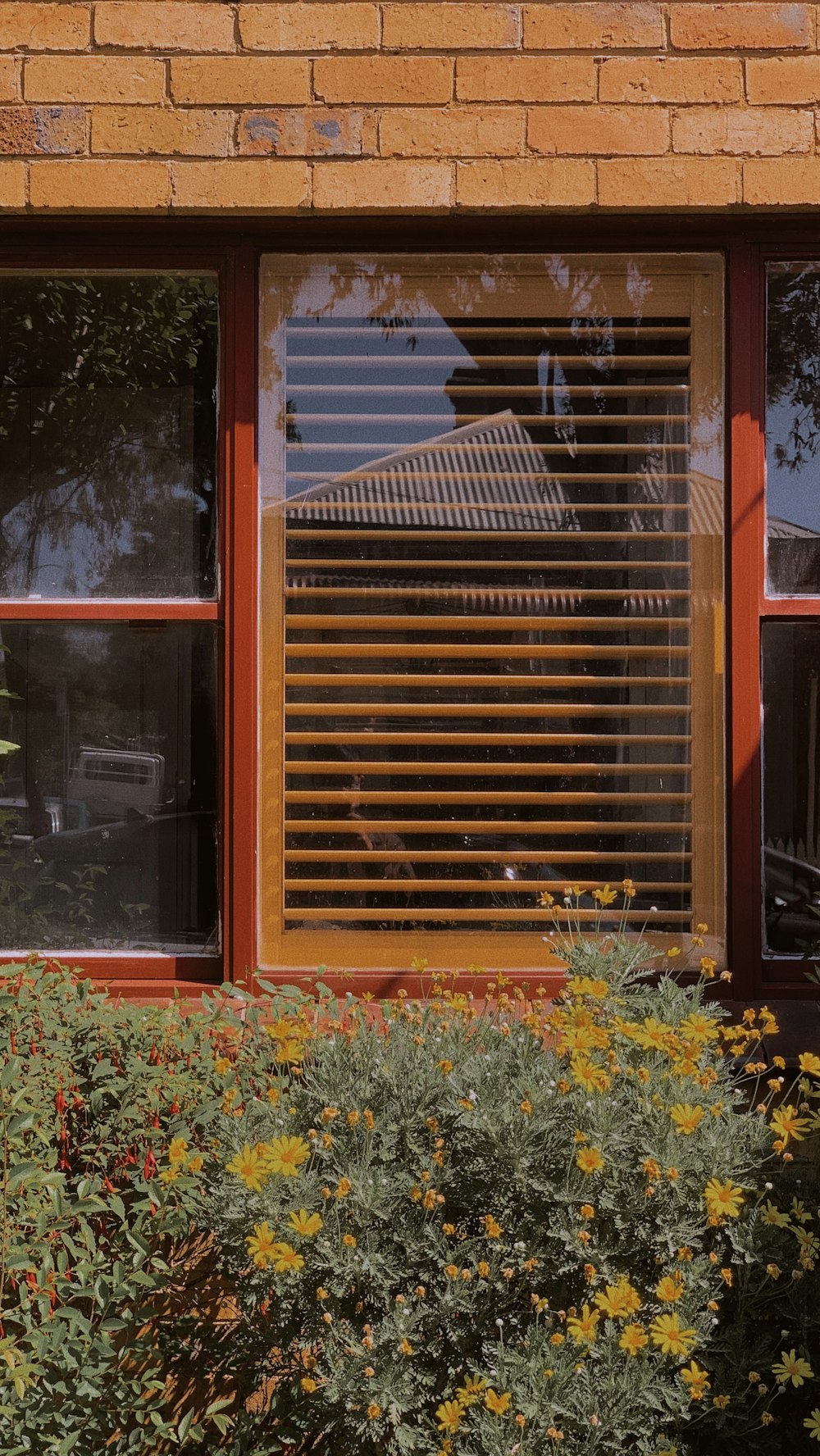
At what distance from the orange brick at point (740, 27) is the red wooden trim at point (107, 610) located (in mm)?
1955

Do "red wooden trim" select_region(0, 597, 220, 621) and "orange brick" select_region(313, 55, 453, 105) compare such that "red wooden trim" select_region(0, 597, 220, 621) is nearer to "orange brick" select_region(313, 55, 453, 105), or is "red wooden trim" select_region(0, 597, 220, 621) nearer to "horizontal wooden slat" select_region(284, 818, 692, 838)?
"horizontal wooden slat" select_region(284, 818, 692, 838)

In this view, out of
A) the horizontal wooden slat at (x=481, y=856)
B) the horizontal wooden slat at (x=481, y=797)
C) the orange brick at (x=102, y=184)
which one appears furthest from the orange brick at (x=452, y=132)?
the horizontal wooden slat at (x=481, y=856)

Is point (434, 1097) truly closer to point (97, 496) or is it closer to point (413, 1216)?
point (413, 1216)

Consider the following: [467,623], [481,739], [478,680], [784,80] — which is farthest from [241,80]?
[481,739]

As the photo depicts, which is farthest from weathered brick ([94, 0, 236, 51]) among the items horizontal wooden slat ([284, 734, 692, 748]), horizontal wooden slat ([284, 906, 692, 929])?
horizontal wooden slat ([284, 906, 692, 929])

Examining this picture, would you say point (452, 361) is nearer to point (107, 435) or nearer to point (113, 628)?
point (107, 435)

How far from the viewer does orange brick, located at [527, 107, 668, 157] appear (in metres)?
3.02

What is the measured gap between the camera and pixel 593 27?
3.02 metres

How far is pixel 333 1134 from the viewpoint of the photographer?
220 centimetres

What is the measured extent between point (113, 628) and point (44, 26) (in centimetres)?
160

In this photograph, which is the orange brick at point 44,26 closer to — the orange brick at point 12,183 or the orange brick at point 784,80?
the orange brick at point 12,183

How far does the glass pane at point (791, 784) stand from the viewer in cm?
312

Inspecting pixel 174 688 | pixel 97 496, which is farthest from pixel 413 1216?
pixel 97 496

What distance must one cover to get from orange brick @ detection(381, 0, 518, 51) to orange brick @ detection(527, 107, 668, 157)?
0.23m
